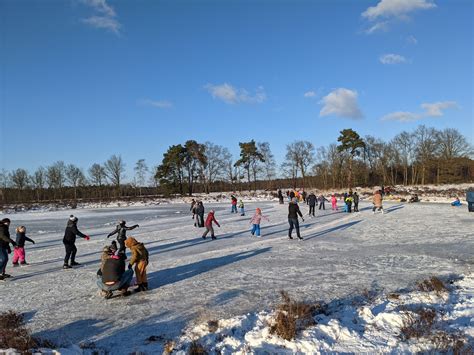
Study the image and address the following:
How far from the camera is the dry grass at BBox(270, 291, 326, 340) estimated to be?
15.6 ft

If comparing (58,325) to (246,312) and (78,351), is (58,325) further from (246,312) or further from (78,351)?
(246,312)

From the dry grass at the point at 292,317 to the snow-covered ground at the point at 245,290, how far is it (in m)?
0.15

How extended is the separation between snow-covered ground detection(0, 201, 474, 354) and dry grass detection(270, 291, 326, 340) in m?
0.15

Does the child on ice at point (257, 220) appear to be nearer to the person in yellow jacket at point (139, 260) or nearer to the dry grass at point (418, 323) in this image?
the person in yellow jacket at point (139, 260)

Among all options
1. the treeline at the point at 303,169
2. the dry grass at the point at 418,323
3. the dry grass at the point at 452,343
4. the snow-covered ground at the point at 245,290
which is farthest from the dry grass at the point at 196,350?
the treeline at the point at 303,169

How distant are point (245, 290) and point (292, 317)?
1.98m

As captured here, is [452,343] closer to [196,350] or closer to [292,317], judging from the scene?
[292,317]

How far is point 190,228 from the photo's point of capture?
17.4m

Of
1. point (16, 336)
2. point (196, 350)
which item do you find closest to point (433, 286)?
point (196, 350)

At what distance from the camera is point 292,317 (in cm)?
504

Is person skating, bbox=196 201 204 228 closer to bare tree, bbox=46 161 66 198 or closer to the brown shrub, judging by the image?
the brown shrub

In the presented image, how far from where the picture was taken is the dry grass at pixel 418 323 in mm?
4715

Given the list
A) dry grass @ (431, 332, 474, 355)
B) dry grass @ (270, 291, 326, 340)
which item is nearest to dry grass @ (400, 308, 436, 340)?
dry grass @ (431, 332, 474, 355)

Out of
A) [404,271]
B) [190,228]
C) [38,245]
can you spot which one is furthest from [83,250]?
[404,271]
